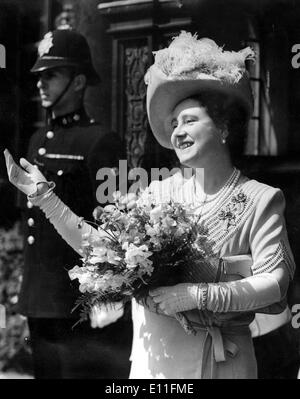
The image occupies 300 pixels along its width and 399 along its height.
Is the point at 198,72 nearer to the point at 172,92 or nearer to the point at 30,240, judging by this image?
the point at 172,92

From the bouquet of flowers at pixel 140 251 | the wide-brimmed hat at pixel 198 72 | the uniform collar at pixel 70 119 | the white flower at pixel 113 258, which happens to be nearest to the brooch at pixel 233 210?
the bouquet of flowers at pixel 140 251

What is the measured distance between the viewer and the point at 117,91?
4809 millimetres

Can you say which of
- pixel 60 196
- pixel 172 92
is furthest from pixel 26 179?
pixel 172 92

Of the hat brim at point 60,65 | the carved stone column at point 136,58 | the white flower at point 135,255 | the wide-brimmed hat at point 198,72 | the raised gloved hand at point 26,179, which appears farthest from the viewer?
the hat brim at point 60,65

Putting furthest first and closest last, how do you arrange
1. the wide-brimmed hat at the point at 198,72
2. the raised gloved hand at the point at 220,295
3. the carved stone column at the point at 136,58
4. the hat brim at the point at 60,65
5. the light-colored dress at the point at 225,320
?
the hat brim at the point at 60,65
the carved stone column at the point at 136,58
the wide-brimmed hat at the point at 198,72
the light-colored dress at the point at 225,320
the raised gloved hand at the point at 220,295

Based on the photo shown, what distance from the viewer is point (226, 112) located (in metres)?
3.93

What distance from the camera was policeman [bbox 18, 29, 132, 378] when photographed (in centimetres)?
472

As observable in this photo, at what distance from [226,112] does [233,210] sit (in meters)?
0.42

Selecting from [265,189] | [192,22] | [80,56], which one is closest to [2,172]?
[80,56]

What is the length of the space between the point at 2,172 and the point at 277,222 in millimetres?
1581

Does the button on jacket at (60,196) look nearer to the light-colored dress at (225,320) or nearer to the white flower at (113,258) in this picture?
the light-colored dress at (225,320)

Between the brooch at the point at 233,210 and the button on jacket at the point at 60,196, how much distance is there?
1.01 meters

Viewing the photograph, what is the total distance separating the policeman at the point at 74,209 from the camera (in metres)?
4.72

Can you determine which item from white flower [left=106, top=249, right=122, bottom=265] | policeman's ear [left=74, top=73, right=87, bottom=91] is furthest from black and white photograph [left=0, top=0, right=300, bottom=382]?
white flower [left=106, top=249, right=122, bottom=265]
